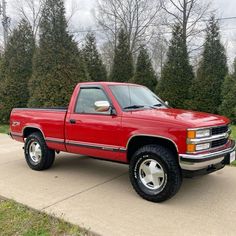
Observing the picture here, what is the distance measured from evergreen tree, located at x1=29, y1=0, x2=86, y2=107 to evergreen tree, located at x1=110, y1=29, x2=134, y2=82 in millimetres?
4166

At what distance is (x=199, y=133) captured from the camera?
4348 mm

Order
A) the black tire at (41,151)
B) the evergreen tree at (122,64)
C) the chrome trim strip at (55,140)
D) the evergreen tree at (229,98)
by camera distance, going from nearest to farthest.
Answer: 1. the chrome trim strip at (55,140)
2. the black tire at (41,151)
3. the evergreen tree at (229,98)
4. the evergreen tree at (122,64)

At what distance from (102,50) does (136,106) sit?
93.6 feet

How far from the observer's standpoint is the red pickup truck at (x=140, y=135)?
4.39m

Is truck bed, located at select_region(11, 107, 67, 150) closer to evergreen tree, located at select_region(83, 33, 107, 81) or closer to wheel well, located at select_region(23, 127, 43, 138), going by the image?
wheel well, located at select_region(23, 127, 43, 138)

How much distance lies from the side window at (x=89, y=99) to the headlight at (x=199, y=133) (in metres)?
1.68

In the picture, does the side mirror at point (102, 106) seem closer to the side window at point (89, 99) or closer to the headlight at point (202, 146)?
the side window at point (89, 99)

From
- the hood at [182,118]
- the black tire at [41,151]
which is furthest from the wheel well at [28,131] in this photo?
the hood at [182,118]

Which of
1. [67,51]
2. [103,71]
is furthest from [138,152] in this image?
[103,71]

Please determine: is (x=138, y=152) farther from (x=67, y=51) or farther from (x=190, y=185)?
(x=67, y=51)

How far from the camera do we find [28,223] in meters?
4.05

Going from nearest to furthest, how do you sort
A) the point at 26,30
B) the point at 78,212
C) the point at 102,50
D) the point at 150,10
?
the point at 78,212 < the point at 26,30 < the point at 150,10 < the point at 102,50

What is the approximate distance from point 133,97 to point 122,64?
12.2 meters

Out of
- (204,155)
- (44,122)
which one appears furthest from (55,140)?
(204,155)
